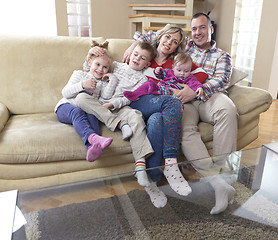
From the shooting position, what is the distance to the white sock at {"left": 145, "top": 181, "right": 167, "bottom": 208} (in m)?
1.06

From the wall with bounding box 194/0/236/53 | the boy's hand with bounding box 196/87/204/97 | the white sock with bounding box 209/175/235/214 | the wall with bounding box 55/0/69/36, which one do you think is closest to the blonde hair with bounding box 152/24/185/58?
the boy's hand with bounding box 196/87/204/97

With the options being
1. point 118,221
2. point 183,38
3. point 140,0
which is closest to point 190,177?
point 118,221

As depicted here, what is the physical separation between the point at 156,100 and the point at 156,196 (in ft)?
2.33

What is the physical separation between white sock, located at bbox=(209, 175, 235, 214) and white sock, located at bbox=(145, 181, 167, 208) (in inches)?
7.8

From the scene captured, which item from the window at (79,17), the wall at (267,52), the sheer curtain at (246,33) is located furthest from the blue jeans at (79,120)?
the sheer curtain at (246,33)

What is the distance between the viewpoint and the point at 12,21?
3330 millimetres

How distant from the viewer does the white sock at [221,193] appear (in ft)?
3.56

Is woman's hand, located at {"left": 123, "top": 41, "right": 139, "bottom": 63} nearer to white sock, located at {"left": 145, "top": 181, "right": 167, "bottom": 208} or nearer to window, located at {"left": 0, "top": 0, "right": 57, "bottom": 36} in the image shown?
white sock, located at {"left": 145, "top": 181, "right": 167, "bottom": 208}

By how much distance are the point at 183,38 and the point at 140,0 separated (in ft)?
9.04

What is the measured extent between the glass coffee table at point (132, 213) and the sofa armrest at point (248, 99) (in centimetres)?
75

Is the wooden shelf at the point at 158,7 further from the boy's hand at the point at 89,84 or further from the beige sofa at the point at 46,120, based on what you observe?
the boy's hand at the point at 89,84

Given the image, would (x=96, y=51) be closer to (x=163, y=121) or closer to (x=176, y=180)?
(x=163, y=121)

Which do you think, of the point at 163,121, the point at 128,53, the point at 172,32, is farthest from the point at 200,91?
the point at 128,53

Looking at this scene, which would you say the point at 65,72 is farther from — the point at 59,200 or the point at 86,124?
the point at 59,200
